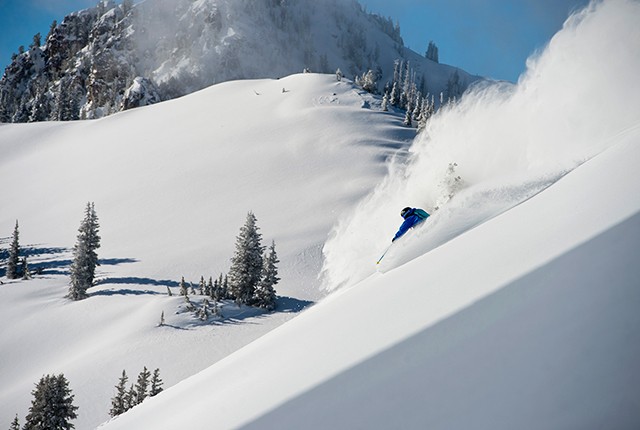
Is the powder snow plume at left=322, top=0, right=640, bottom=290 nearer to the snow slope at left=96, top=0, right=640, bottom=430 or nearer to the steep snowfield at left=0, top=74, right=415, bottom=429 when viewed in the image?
the snow slope at left=96, top=0, right=640, bottom=430

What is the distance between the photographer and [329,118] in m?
54.0

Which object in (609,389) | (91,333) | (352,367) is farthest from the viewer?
(91,333)

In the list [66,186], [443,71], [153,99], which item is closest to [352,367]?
[66,186]

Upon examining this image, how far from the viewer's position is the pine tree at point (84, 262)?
24125mm

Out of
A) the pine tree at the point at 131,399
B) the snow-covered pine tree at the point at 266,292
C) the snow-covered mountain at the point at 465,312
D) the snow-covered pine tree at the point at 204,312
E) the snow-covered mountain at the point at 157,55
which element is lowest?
the pine tree at the point at 131,399

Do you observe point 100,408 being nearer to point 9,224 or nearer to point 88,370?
point 88,370

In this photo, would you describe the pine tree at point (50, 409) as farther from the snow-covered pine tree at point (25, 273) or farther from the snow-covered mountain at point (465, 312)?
the snow-covered pine tree at point (25, 273)

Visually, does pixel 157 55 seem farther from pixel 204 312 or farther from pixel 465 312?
pixel 465 312

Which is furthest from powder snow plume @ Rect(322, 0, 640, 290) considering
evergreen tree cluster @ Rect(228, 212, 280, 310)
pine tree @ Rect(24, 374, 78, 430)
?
evergreen tree cluster @ Rect(228, 212, 280, 310)

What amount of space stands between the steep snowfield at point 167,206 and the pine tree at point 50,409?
1.12 m

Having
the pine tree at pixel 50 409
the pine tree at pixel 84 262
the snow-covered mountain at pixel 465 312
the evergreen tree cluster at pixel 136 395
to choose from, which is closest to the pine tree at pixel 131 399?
the evergreen tree cluster at pixel 136 395

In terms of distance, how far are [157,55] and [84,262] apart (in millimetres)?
122977

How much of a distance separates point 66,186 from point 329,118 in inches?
1291

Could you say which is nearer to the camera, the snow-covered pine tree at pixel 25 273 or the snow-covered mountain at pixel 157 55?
the snow-covered pine tree at pixel 25 273
